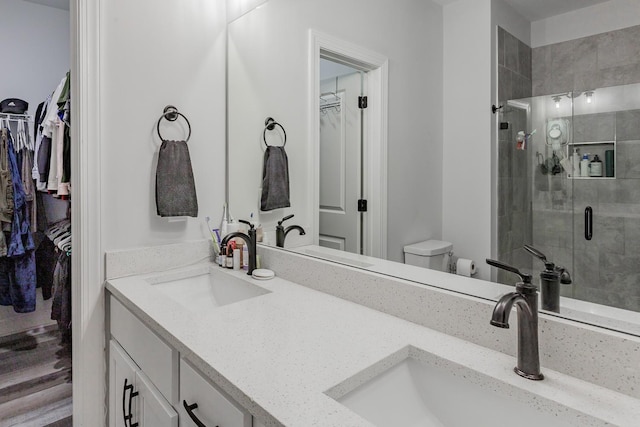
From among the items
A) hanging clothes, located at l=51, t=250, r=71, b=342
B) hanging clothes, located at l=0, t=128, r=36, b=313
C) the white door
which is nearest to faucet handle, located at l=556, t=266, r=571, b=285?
the white door

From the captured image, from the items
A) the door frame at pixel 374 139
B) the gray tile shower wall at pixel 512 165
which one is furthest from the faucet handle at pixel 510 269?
the door frame at pixel 374 139

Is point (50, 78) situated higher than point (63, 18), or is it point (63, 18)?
point (63, 18)

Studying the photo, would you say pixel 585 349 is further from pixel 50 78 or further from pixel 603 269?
pixel 50 78

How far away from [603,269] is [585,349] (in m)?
0.16

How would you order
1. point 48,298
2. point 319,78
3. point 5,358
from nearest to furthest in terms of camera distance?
point 319,78
point 5,358
point 48,298

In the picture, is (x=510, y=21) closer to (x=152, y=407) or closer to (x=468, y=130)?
(x=468, y=130)

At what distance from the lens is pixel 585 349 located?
0.78 m

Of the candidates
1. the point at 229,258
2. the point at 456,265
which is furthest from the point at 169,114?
the point at 456,265

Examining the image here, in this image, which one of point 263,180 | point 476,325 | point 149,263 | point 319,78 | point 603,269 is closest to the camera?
point 603,269

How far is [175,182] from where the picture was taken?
5.38 feet

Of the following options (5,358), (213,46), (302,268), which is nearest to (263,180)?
(302,268)

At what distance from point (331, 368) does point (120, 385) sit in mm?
999

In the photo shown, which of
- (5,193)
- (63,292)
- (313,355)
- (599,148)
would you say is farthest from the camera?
(5,193)

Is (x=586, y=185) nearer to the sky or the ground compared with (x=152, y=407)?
nearer to the sky
